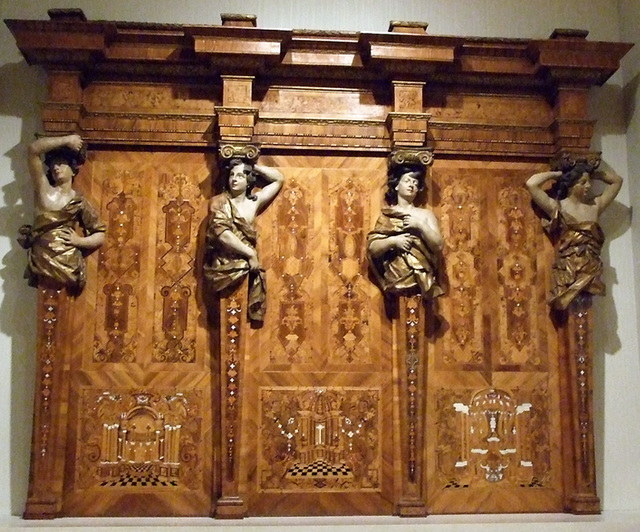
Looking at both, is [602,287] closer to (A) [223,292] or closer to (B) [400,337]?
(B) [400,337]

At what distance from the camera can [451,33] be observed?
12.7 feet

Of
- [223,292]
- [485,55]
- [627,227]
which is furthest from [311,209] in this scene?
[627,227]

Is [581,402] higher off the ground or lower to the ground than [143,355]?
lower

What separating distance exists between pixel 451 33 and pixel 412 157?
0.89 m

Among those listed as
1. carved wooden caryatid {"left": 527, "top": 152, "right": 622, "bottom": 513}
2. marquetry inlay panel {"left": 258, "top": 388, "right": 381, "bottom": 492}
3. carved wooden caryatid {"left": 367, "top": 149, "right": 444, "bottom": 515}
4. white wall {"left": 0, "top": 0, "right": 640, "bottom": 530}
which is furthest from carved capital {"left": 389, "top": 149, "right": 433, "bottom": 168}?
marquetry inlay panel {"left": 258, "top": 388, "right": 381, "bottom": 492}

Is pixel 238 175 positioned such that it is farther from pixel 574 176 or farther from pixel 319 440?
pixel 574 176

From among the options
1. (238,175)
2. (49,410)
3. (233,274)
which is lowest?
(49,410)

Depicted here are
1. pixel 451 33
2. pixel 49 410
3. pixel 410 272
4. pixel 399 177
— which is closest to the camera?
pixel 49 410

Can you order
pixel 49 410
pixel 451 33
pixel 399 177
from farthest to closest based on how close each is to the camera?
pixel 451 33
pixel 399 177
pixel 49 410

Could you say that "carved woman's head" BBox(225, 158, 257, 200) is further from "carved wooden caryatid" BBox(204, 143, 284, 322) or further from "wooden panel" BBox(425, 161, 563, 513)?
"wooden panel" BBox(425, 161, 563, 513)

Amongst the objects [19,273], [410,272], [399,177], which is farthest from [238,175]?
[19,273]

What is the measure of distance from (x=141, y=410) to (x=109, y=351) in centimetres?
32

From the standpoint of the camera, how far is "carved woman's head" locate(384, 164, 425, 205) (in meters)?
3.46

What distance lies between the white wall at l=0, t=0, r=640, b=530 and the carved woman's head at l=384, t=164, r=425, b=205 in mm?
873
